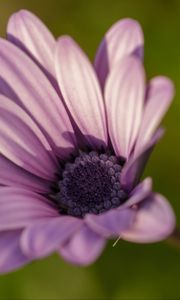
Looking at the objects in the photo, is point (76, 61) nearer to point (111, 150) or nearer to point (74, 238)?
point (111, 150)

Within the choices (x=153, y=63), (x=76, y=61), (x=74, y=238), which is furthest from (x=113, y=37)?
(x=153, y=63)

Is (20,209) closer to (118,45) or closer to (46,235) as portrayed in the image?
(46,235)

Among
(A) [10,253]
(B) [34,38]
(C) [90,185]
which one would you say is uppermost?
(B) [34,38]

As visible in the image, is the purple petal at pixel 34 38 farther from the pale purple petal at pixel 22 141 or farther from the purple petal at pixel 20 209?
the purple petal at pixel 20 209

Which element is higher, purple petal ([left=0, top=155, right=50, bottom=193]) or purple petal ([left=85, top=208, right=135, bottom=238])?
purple petal ([left=85, top=208, right=135, bottom=238])

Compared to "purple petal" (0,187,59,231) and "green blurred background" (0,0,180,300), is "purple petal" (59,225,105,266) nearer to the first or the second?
"purple petal" (0,187,59,231)

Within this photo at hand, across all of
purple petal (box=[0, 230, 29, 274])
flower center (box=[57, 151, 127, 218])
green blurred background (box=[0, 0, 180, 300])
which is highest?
purple petal (box=[0, 230, 29, 274])

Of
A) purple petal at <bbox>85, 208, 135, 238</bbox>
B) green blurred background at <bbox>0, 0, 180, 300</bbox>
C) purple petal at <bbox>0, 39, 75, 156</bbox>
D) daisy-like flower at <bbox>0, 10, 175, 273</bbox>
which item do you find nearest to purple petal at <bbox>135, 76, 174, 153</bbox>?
daisy-like flower at <bbox>0, 10, 175, 273</bbox>

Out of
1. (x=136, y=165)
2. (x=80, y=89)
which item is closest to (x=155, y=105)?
(x=136, y=165)
